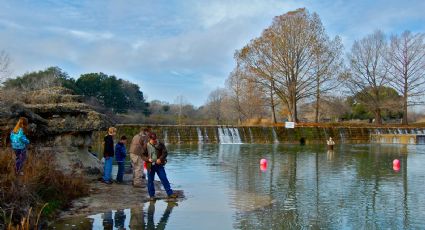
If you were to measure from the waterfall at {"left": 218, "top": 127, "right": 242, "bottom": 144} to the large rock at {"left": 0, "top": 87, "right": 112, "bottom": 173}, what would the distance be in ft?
83.9

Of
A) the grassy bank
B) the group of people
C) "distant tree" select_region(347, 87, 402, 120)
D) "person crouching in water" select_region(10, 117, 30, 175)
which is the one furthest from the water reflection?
"distant tree" select_region(347, 87, 402, 120)

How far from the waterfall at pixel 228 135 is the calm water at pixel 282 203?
21481 mm

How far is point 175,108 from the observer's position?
350 feet

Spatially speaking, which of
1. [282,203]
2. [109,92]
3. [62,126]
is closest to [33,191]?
[62,126]

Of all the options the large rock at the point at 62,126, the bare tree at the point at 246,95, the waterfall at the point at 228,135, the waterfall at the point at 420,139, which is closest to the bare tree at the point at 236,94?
the bare tree at the point at 246,95

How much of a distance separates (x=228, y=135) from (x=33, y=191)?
3132 cm

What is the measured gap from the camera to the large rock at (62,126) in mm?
12055

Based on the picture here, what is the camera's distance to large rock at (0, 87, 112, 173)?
12.1 metres

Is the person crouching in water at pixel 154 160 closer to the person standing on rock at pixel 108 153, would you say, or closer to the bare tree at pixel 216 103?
the person standing on rock at pixel 108 153

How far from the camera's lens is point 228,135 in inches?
1540

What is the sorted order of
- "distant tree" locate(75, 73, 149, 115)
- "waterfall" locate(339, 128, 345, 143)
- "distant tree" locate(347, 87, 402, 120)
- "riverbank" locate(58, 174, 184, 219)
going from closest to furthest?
"riverbank" locate(58, 174, 184, 219), "waterfall" locate(339, 128, 345, 143), "distant tree" locate(347, 87, 402, 120), "distant tree" locate(75, 73, 149, 115)

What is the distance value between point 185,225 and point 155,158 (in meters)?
2.75

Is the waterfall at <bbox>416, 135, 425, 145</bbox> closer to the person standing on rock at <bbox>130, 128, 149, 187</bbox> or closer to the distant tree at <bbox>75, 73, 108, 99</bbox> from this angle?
the person standing on rock at <bbox>130, 128, 149, 187</bbox>

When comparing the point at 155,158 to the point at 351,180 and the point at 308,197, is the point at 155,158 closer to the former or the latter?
the point at 308,197
